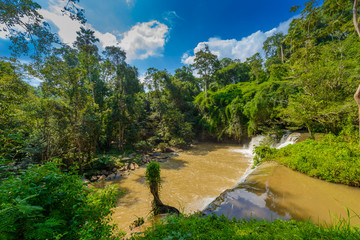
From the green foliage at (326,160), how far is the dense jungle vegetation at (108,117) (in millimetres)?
36

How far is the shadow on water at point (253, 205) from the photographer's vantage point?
9.28 feet

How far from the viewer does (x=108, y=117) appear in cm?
1196

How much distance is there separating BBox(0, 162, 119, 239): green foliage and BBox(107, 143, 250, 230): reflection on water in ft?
9.12

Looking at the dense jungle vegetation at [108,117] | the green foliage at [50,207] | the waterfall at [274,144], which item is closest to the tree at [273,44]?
the dense jungle vegetation at [108,117]

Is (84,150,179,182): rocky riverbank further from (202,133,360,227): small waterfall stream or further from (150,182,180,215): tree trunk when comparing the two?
(202,133,360,227): small waterfall stream

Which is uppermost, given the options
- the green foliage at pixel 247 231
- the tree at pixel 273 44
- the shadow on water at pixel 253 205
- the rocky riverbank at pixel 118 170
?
the tree at pixel 273 44

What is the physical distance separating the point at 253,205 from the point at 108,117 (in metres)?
12.7

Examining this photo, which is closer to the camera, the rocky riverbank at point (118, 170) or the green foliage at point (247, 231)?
the green foliage at point (247, 231)

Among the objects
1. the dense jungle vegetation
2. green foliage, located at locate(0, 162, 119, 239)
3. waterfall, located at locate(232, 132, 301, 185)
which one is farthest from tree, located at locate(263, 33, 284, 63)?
green foliage, located at locate(0, 162, 119, 239)

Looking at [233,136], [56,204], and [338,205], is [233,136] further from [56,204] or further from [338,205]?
[56,204]

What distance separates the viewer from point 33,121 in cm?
598

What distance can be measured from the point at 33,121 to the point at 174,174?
25.7 feet

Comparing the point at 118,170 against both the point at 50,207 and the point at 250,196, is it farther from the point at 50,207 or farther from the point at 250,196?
the point at 250,196

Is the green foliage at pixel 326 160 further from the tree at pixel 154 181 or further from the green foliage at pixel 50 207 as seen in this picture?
the green foliage at pixel 50 207
